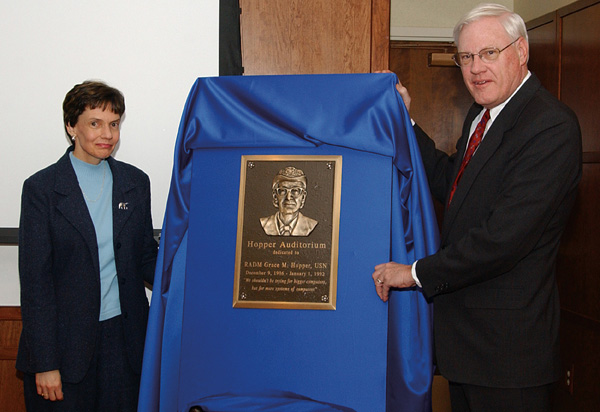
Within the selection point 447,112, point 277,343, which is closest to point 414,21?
point 447,112

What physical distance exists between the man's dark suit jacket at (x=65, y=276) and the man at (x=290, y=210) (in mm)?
577

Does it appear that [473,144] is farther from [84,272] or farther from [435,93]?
[435,93]

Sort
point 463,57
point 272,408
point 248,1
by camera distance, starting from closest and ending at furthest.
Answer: point 272,408
point 463,57
point 248,1

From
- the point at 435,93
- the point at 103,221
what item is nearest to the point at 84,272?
the point at 103,221

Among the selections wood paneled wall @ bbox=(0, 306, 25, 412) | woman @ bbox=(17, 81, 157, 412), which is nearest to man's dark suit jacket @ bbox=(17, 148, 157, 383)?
woman @ bbox=(17, 81, 157, 412)

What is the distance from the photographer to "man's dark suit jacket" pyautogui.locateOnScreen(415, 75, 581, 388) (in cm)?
155

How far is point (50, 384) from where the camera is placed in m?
1.76

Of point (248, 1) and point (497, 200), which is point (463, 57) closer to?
point (497, 200)

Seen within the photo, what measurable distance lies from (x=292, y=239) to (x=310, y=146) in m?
0.28

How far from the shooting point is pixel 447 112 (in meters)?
4.52

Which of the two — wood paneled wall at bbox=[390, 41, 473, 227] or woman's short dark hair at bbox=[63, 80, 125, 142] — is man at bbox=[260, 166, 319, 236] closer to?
woman's short dark hair at bbox=[63, 80, 125, 142]

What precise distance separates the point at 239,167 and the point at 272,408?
0.70 metres

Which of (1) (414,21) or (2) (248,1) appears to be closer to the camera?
(2) (248,1)

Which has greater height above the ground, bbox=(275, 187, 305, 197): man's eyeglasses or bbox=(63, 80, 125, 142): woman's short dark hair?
bbox=(63, 80, 125, 142): woman's short dark hair
